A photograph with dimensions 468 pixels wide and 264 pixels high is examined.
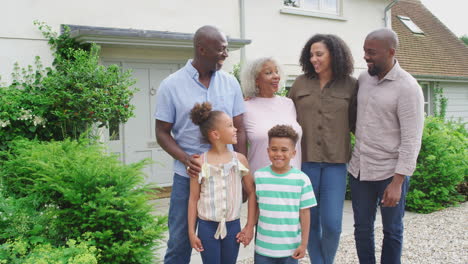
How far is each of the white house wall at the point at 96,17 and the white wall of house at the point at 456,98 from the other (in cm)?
979

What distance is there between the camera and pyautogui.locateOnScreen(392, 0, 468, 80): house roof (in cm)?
1400

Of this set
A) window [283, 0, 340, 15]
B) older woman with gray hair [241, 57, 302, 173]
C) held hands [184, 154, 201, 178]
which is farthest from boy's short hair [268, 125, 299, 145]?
window [283, 0, 340, 15]

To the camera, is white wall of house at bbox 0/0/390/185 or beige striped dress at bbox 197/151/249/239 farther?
white wall of house at bbox 0/0/390/185

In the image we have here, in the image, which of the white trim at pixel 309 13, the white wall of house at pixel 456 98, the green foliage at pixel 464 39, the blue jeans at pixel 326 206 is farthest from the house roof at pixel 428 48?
the green foliage at pixel 464 39

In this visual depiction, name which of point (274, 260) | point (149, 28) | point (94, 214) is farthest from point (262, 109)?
point (149, 28)

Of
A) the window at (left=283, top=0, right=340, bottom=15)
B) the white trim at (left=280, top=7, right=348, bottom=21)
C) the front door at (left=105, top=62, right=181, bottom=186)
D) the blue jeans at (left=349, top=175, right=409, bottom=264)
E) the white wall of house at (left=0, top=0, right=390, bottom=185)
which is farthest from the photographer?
the window at (left=283, top=0, right=340, bottom=15)

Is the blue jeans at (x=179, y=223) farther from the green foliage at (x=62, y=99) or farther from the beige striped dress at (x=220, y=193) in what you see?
the green foliage at (x=62, y=99)

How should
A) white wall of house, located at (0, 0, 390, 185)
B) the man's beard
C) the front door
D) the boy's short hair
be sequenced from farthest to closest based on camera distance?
1. the front door
2. white wall of house, located at (0, 0, 390, 185)
3. the man's beard
4. the boy's short hair

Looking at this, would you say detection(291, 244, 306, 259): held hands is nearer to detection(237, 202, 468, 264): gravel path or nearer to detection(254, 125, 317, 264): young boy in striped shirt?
detection(254, 125, 317, 264): young boy in striped shirt

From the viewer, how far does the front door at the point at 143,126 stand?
25.1ft

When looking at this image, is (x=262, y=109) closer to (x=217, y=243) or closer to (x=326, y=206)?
(x=326, y=206)

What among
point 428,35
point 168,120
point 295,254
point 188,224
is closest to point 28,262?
point 188,224

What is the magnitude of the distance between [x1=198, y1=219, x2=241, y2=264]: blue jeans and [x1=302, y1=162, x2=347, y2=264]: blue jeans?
30.8 inches

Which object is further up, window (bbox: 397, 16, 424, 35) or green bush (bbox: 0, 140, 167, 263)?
window (bbox: 397, 16, 424, 35)
